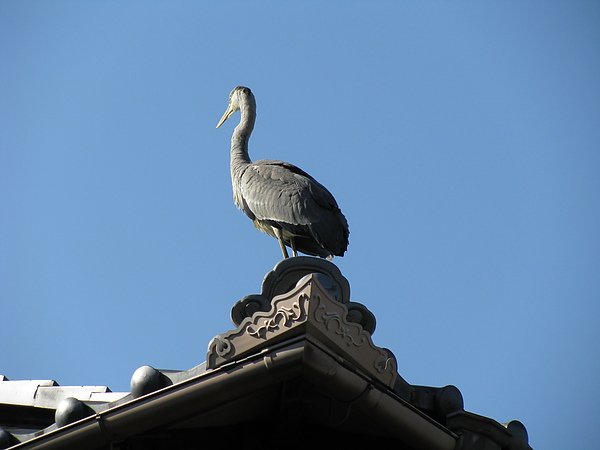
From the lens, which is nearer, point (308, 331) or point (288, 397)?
point (308, 331)

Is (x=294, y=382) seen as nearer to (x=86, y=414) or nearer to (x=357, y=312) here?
(x=357, y=312)

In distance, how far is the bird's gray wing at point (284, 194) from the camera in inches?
622

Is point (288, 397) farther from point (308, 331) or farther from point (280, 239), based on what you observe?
point (280, 239)

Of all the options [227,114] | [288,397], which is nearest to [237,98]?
[227,114]

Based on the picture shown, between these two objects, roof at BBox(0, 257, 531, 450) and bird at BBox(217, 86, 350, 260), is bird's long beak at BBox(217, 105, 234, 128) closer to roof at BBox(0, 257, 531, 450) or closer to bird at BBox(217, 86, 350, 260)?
bird at BBox(217, 86, 350, 260)

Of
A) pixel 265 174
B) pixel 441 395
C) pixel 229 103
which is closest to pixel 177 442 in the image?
pixel 441 395

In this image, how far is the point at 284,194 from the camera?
16.2 metres

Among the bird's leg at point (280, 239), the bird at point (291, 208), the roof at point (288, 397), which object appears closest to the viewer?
the roof at point (288, 397)

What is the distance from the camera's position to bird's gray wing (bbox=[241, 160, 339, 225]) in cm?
1579

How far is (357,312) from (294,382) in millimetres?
756

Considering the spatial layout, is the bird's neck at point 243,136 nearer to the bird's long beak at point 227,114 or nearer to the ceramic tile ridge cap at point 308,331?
the bird's long beak at point 227,114

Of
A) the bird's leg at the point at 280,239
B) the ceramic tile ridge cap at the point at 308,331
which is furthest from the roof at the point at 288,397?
the bird's leg at the point at 280,239

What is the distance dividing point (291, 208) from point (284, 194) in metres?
0.32

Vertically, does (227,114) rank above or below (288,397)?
above
